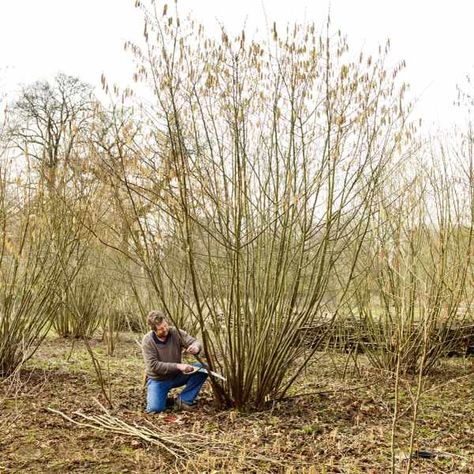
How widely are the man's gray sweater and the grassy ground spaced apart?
42 centimetres

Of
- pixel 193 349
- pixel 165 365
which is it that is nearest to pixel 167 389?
pixel 165 365

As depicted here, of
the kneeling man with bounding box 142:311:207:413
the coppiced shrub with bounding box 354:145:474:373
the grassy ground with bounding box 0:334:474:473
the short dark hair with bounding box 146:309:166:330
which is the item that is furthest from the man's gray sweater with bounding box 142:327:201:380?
the coppiced shrub with bounding box 354:145:474:373

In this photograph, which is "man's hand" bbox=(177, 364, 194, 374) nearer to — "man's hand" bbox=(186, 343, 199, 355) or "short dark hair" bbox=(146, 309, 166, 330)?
"man's hand" bbox=(186, 343, 199, 355)

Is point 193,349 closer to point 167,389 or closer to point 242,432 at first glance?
point 167,389

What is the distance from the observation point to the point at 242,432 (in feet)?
16.5

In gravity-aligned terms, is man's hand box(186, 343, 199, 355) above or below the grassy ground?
above

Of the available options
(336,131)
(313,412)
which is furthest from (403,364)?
(336,131)

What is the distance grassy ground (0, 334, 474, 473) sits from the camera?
4.31 m

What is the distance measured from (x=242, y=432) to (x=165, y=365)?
1.09 m

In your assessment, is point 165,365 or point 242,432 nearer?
point 242,432

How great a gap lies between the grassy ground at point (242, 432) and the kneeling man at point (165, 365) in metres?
0.20

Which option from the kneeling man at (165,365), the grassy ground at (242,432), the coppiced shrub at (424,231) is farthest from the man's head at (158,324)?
the coppiced shrub at (424,231)

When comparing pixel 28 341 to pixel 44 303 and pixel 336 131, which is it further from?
pixel 336 131

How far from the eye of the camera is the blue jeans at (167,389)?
574cm
